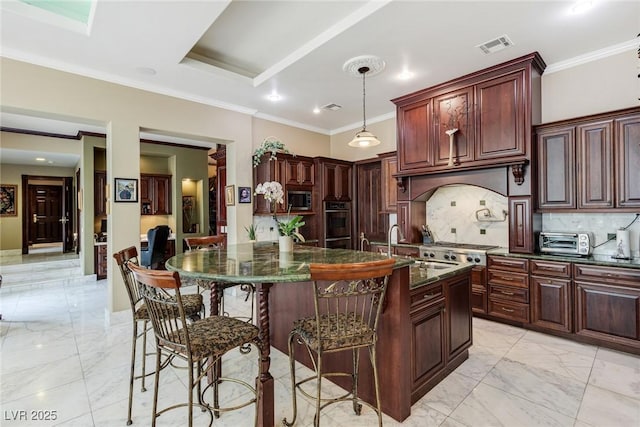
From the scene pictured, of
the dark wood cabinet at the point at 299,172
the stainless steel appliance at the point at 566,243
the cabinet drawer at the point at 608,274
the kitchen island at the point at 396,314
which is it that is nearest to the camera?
the kitchen island at the point at 396,314

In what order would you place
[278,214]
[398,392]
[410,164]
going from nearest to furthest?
[398,392] → [410,164] → [278,214]

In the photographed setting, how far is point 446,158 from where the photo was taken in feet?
13.2

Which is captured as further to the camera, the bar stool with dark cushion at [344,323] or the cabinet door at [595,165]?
the cabinet door at [595,165]

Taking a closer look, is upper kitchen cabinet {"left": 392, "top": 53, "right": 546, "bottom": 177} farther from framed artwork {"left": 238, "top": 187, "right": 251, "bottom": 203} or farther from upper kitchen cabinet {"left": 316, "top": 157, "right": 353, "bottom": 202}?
framed artwork {"left": 238, "top": 187, "right": 251, "bottom": 203}

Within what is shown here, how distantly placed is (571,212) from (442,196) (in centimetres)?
161

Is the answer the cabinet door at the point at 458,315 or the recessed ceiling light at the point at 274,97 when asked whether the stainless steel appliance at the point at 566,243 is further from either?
the recessed ceiling light at the point at 274,97

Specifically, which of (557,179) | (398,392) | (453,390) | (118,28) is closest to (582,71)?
(557,179)

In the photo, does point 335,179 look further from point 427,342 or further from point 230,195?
point 427,342

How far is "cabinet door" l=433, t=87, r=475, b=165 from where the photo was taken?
12.5 ft

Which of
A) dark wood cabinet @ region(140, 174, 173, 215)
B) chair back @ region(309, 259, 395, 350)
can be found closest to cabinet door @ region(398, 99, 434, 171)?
chair back @ region(309, 259, 395, 350)

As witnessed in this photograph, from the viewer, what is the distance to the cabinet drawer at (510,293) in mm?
3348

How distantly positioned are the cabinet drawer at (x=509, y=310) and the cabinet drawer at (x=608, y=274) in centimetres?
63

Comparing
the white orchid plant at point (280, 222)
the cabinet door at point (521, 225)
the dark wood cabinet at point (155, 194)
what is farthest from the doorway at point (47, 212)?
the cabinet door at point (521, 225)

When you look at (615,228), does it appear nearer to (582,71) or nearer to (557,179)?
(557,179)
